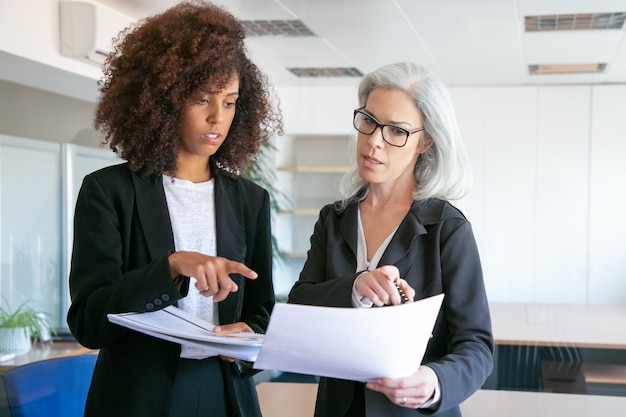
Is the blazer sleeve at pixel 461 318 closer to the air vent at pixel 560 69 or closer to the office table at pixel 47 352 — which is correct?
the air vent at pixel 560 69

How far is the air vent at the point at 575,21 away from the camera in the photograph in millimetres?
3869

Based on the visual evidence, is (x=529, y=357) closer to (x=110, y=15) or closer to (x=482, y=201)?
(x=482, y=201)

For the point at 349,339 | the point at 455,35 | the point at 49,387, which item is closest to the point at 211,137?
the point at 349,339

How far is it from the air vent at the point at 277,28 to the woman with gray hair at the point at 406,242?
3154 mm

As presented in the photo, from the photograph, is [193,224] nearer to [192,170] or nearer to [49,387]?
[192,170]

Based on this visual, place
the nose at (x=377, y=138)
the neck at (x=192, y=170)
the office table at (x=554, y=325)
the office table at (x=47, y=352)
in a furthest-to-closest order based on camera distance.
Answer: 1. the office table at (x=47, y=352)
2. the office table at (x=554, y=325)
3. the neck at (x=192, y=170)
4. the nose at (x=377, y=138)

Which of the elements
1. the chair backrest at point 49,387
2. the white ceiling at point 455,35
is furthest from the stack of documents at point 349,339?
the white ceiling at point 455,35

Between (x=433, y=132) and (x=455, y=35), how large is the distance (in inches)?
108

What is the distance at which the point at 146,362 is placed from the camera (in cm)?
156

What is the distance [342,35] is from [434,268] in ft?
10.9

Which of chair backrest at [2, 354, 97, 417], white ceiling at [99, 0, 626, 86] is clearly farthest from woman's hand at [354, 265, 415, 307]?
white ceiling at [99, 0, 626, 86]

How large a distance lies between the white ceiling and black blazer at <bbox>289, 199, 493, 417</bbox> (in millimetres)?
2536

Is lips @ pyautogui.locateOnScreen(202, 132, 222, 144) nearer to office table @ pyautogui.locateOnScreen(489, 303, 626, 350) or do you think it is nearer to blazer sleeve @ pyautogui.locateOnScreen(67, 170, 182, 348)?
blazer sleeve @ pyautogui.locateOnScreen(67, 170, 182, 348)

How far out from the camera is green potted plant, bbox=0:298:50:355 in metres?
4.45
